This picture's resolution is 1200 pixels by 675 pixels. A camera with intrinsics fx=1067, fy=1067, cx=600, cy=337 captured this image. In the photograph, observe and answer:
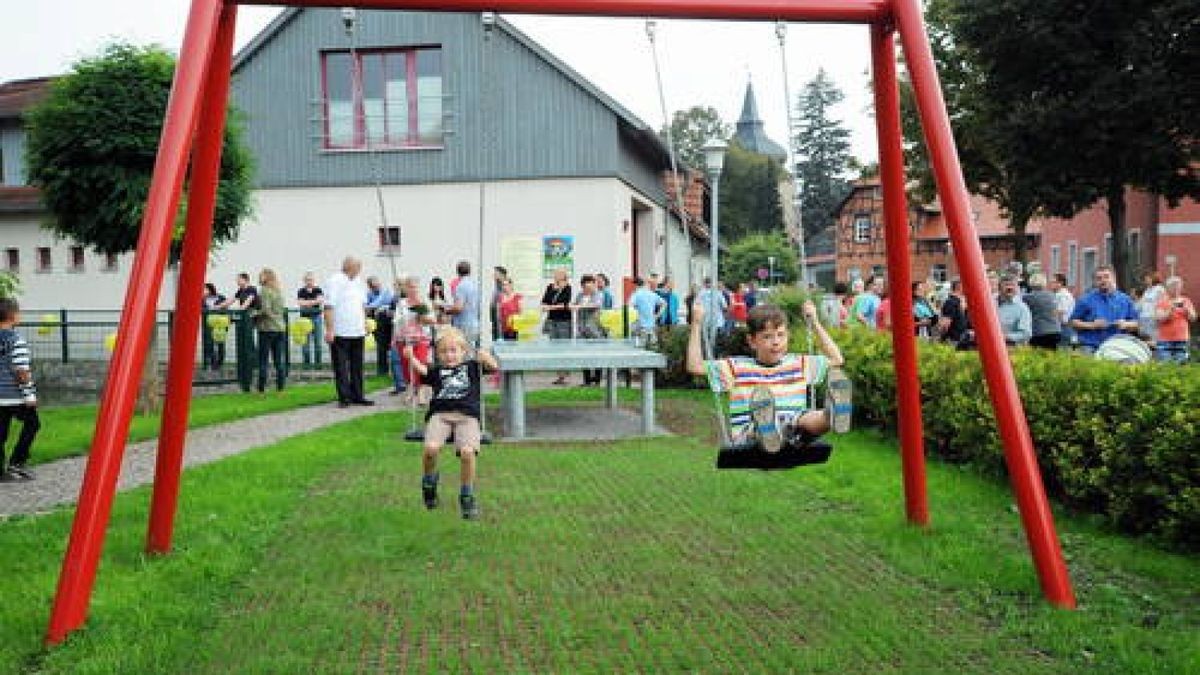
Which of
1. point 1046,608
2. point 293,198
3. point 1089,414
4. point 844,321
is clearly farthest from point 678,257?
point 1046,608

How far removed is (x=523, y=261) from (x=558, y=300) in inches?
307

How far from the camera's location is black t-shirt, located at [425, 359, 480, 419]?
7.84m

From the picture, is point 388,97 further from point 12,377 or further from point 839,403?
point 839,403

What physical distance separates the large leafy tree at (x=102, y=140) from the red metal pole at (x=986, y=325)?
10.9 meters

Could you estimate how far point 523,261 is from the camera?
25.4 metres

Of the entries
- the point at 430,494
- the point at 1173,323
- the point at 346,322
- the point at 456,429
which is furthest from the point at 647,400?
the point at 1173,323

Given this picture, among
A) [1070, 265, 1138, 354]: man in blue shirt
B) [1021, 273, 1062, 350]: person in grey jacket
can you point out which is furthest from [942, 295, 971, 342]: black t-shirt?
[1070, 265, 1138, 354]: man in blue shirt

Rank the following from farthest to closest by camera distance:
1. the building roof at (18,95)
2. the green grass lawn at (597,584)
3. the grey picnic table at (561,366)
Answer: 1. the building roof at (18,95)
2. the grey picnic table at (561,366)
3. the green grass lawn at (597,584)

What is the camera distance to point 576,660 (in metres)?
4.80

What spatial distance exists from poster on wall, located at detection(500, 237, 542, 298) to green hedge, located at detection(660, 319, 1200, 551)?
48.6 ft

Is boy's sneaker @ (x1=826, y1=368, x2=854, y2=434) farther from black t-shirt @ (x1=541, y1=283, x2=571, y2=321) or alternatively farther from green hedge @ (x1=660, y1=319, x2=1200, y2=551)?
black t-shirt @ (x1=541, y1=283, x2=571, y2=321)

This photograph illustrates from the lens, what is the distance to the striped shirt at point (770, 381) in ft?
20.7

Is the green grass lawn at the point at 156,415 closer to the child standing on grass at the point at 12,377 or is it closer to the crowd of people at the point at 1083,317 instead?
the child standing on grass at the point at 12,377

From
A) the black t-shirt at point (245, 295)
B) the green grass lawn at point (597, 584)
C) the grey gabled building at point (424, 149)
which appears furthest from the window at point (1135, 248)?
the green grass lawn at point (597, 584)
